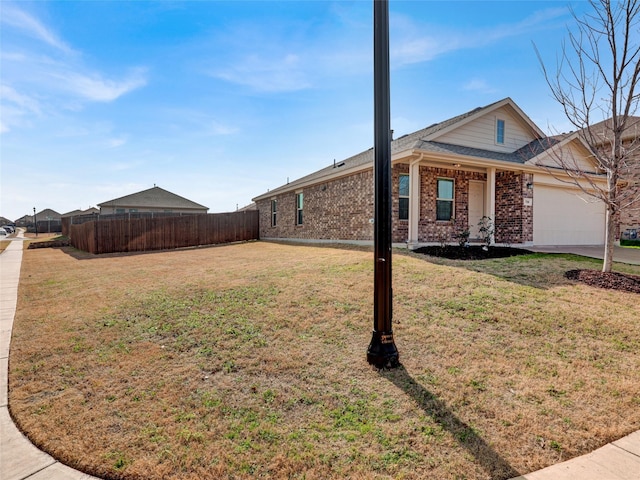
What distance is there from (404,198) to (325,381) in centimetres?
880

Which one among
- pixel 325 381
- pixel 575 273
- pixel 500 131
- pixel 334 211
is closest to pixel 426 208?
pixel 334 211

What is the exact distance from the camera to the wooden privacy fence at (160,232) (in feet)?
53.6

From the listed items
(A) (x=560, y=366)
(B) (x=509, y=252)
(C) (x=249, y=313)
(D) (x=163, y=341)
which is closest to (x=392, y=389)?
(A) (x=560, y=366)

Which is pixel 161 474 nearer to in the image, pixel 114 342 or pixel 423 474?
pixel 423 474

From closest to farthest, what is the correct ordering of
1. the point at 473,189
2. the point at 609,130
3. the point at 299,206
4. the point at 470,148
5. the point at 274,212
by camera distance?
the point at 609,130 < the point at 470,148 < the point at 473,189 < the point at 299,206 < the point at 274,212

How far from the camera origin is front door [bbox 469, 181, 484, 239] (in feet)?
40.6

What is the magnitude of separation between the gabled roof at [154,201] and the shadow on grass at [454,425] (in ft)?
110

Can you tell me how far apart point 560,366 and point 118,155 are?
61.5ft

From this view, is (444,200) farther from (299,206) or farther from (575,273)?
(299,206)

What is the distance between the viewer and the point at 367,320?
15.0 feet

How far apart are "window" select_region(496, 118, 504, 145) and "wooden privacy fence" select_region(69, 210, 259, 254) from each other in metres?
14.4

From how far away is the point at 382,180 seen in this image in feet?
11.4

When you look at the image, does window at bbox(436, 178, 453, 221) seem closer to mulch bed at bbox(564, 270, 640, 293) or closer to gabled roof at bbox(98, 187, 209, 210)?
mulch bed at bbox(564, 270, 640, 293)

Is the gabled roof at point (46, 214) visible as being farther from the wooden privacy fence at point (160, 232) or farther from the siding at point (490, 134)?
the siding at point (490, 134)
